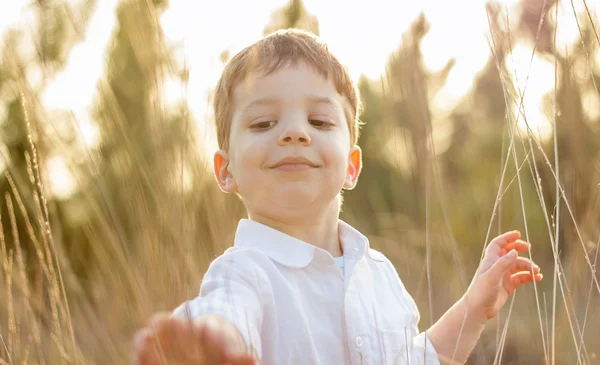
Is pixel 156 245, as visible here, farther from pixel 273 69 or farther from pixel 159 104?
pixel 273 69

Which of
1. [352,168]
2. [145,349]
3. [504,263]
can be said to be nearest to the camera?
[145,349]

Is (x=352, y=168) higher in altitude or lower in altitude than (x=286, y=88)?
lower

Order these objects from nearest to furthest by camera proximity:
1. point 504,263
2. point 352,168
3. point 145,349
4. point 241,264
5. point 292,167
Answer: point 145,349 < point 241,264 < point 292,167 < point 504,263 < point 352,168

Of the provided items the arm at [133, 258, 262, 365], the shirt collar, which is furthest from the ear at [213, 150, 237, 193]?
the arm at [133, 258, 262, 365]

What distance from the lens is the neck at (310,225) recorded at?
1.32 m

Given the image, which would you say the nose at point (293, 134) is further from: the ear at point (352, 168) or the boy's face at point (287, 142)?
the ear at point (352, 168)

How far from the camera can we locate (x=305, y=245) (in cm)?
129

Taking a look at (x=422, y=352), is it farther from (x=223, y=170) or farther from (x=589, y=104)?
(x=589, y=104)

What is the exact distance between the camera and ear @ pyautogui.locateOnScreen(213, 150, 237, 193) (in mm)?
1420

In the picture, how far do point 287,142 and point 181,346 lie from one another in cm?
53

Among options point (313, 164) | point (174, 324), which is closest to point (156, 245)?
point (174, 324)

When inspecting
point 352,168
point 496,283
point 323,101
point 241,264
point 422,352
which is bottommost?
point 422,352

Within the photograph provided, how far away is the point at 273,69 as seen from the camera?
132 centimetres

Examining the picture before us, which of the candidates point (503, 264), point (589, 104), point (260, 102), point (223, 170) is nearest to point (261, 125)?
point (260, 102)
